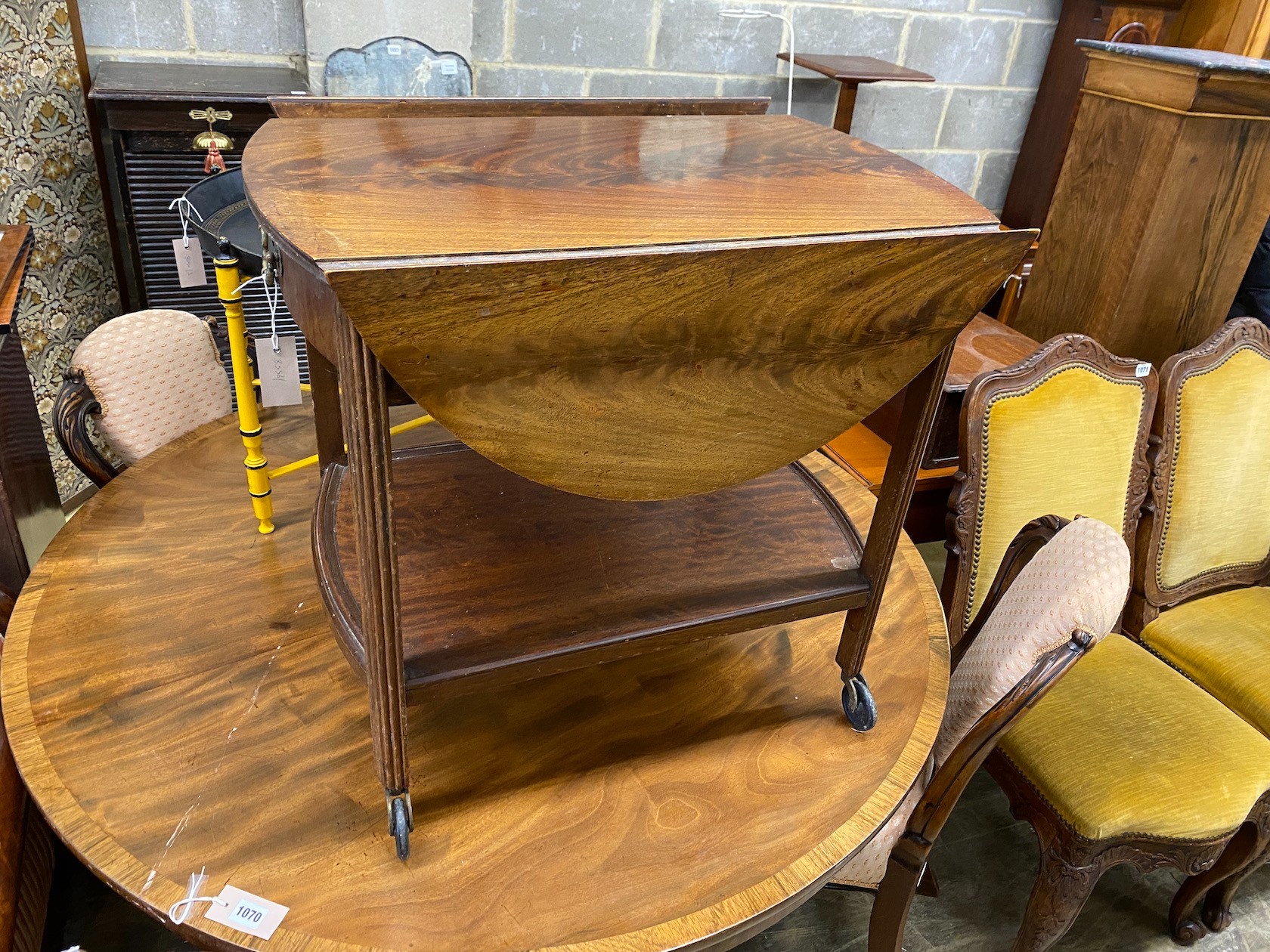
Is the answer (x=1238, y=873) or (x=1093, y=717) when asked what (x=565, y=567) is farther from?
(x=1238, y=873)

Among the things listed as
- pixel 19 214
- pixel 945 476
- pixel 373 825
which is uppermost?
pixel 19 214

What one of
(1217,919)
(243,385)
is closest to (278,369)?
(243,385)

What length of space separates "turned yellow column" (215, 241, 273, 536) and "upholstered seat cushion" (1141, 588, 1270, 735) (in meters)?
1.66

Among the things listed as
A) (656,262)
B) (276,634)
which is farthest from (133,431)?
(656,262)

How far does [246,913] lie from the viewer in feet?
2.63

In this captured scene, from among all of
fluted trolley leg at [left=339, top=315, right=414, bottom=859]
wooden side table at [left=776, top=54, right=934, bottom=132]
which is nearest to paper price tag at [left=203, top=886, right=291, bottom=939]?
fluted trolley leg at [left=339, top=315, right=414, bottom=859]

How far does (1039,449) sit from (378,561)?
133 centimetres

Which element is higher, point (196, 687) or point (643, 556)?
point (643, 556)

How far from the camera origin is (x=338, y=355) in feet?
2.13

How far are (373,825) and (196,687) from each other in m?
0.29

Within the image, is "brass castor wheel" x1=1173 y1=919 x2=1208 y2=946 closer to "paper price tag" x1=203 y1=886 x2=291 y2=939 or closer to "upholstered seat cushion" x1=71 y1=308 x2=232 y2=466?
"paper price tag" x1=203 y1=886 x2=291 y2=939

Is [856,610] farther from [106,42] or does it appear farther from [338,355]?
[106,42]

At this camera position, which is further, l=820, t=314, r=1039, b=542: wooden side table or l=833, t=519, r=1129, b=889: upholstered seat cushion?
l=820, t=314, r=1039, b=542: wooden side table

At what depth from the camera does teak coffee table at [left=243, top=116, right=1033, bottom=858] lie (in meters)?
0.64
